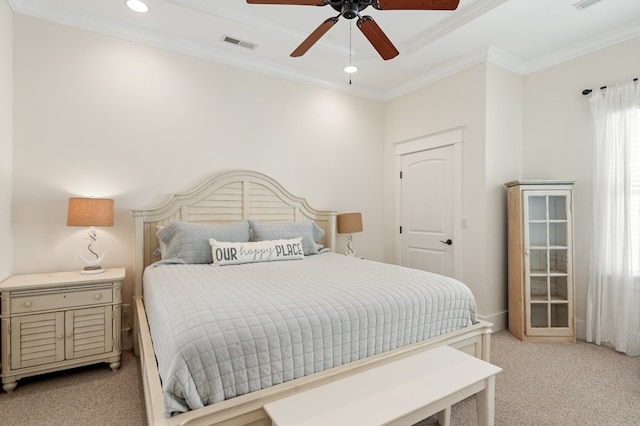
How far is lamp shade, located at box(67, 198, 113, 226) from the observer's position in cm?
251

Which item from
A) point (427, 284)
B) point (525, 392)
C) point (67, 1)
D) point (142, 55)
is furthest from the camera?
point (142, 55)

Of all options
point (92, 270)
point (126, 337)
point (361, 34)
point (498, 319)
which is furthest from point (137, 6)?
point (498, 319)

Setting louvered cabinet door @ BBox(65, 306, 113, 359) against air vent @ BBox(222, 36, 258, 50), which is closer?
louvered cabinet door @ BBox(65, 306, 113, 359)

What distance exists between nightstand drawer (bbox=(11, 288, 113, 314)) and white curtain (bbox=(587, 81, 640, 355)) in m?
4.21

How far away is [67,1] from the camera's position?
264 cm

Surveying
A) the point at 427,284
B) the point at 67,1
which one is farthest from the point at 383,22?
the point at 67,1

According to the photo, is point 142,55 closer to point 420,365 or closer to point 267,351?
point 267,351

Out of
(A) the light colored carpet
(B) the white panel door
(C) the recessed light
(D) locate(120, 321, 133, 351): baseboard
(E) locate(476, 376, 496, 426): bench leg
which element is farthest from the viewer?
(B) the white panel door

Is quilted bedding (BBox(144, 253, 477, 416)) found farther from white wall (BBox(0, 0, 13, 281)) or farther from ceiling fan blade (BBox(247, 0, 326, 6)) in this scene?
ceiling fan blade (BBox(247, 0, 326, 6))

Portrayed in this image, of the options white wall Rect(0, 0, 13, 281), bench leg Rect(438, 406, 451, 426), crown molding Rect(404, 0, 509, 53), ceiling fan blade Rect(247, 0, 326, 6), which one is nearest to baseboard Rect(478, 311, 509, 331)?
bench leg Rect(438, 406, 451, 426)

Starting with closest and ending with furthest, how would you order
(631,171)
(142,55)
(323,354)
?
(323,354), (631,171), (142,55)

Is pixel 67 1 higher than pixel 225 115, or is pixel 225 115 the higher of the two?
pixel 67 1

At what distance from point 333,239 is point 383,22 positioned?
7.64ft

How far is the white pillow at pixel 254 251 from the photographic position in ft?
9.01
